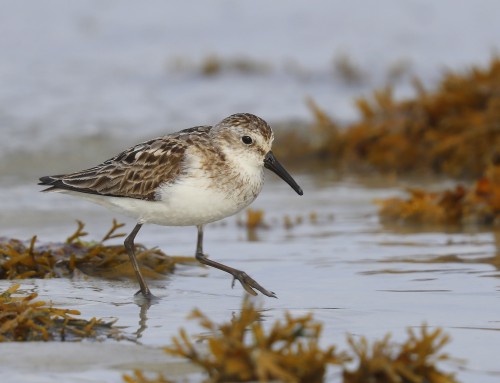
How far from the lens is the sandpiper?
5.84m

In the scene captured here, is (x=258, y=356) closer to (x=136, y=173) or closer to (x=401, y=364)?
(x=401, y=364)

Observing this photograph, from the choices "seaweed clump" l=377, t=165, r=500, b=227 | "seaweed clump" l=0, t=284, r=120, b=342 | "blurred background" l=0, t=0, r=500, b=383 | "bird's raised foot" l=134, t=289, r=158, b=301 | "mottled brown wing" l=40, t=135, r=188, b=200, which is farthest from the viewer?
"seaweed clump" l=377, t=165, r=500, b=227

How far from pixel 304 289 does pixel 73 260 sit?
148cm

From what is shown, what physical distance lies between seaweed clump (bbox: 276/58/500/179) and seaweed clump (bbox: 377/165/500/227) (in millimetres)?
2328

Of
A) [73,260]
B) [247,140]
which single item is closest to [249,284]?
[247,140]

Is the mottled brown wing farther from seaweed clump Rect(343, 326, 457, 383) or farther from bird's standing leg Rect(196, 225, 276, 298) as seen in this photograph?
seaweed clump Rect(343, 326, 457, 383)

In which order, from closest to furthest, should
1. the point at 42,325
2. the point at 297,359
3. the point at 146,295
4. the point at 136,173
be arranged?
1. the point at 297,359
2. the point at 42,325
3. the point at 146,295
4. the point at 136,173

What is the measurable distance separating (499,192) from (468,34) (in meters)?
13.0

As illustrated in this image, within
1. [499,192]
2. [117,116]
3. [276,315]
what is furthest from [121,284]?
[117,116]

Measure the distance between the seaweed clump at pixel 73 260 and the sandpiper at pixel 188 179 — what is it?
0.26 m

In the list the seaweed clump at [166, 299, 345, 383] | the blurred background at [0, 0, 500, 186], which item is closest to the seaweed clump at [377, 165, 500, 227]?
the blurred background at [0, 0, 500, 186]

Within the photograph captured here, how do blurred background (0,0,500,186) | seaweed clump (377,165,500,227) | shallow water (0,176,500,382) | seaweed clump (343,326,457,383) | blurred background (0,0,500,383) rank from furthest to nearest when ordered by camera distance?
blurred background (0,0,500,186) < seaweed clump (377,165,500,227) < blurred background (0,0,500,383) < shallow water (0,176,500,382) < seaweed clump (343,326,457,383)

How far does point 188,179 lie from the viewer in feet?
19.2

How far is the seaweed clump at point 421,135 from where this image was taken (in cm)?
1108
